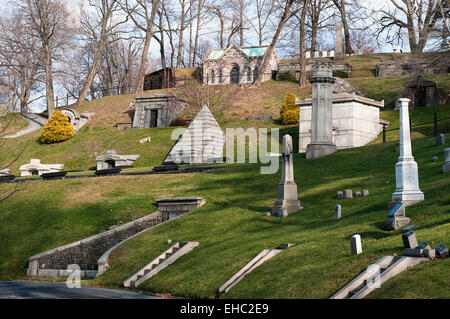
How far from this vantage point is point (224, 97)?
65.1m

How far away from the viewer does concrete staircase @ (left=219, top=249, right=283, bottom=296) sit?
16.4 meters

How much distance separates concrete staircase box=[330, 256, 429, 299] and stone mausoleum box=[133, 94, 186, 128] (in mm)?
49774

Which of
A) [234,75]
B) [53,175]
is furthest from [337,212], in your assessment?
[234,75]

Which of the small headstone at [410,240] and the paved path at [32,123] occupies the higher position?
the paved path at [32,123]

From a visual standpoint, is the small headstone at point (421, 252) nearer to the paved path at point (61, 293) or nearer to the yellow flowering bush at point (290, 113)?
the paved path at point (61, 293)

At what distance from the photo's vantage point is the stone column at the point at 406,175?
61.9ft

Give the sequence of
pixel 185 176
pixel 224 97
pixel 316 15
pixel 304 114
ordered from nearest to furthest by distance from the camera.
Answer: pixel 185 176, pixel 304 114, pixel 224 97, pixel 316 15

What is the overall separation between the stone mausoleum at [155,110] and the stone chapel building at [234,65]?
14398mm

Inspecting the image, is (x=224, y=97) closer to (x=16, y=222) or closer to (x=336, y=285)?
(x=16, y=222)

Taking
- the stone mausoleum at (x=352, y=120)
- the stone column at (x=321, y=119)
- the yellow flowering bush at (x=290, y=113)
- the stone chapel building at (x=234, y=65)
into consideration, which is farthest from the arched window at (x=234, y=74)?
the stone column at (x=321, y=119)

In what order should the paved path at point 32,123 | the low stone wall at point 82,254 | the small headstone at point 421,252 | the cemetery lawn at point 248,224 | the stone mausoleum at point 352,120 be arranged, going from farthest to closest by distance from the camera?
the paved path at point 32,123 < the stone mausoleum at point 352,120 < the low stone wall at point 82,254 < the cemetery lawn at point 248,224 < the small headstone at point 421,252

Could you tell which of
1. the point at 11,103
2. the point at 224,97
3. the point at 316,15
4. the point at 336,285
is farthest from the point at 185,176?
the point at 11,103
